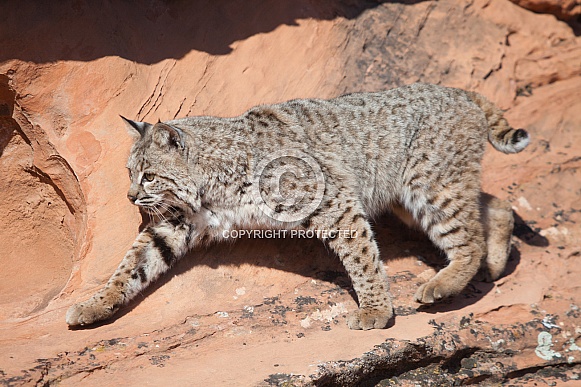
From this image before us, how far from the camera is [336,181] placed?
4941 millimetres

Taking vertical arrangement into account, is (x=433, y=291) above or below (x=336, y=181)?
below

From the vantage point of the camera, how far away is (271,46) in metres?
6.32

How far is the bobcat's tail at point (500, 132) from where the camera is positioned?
5305 millimetres

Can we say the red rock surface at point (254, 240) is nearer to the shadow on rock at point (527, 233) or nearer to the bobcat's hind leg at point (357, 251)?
the shadow on rock at point (527, 233)

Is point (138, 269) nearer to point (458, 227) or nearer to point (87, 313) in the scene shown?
point (87, 313)

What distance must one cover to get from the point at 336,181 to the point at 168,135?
1289 millimetres

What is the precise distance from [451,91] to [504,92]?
1.49 m

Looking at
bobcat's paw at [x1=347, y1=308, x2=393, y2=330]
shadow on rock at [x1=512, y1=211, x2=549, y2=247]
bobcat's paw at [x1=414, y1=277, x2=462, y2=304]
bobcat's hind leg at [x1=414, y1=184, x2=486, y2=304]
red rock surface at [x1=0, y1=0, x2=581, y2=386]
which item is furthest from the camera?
shadow on rock at [x1=512, y1=211, x2=549, y2=247]

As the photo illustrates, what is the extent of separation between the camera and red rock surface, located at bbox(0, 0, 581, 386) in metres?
4.36

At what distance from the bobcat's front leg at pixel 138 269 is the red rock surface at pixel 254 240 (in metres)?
0.11

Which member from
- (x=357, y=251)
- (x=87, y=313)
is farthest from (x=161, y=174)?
(x=357, y=251)

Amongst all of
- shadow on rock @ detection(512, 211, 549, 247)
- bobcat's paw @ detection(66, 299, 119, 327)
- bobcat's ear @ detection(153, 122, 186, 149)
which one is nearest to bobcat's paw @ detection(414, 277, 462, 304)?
shadow on rock @ detection(512, 211, 549, 247)

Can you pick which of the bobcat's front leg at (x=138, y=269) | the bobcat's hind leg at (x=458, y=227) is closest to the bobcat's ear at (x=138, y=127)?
Answer: the bobcat's front leg at (x=138, y=269)

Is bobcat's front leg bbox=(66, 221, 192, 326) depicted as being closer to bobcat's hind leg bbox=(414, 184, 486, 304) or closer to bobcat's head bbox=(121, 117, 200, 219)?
bobcat's head bbox=(121, 117, 200, 219)
